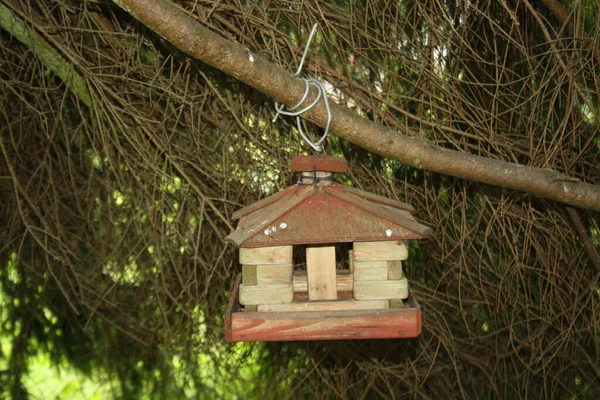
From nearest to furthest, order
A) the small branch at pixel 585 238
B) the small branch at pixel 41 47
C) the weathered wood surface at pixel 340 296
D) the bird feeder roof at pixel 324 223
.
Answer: the bird feeder roof at pixel 324 223 < the weathered wood surface at pixel 340 296 < the small branch at pixel 41 47 < the small branch at pixel 585 238

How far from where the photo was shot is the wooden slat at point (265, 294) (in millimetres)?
1878

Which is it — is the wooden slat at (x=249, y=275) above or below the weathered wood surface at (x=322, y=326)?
above

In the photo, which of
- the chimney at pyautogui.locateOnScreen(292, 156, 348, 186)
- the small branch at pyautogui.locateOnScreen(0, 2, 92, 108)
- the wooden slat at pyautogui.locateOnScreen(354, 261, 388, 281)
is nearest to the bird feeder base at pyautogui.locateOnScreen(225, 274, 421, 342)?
the wooden slat at pyautogui.locateOnScreen(354, 261, 388, 281)

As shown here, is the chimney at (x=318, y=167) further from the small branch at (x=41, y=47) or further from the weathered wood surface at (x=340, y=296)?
the small branch at (x=41, y=47)

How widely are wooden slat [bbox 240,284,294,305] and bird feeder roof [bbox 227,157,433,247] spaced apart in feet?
0.49

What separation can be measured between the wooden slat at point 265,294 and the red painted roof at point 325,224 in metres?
0.15

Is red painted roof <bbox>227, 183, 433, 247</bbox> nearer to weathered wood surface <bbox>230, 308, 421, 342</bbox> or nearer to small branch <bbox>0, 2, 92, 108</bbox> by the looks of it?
weathered wood surface <bbox>230, 308, 421, 342</bbox>

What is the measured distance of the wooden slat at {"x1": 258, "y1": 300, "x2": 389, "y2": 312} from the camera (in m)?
1.88

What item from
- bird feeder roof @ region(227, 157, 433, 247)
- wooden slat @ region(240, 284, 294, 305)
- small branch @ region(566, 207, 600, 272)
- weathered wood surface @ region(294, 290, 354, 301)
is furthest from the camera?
small branch @ region(566, 207, 600, 272)

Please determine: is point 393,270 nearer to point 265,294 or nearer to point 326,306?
point 326,306

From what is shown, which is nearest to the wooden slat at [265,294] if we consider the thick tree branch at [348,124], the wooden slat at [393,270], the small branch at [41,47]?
the wooden slat at [393,270]

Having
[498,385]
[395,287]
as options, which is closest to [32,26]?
[395,287]

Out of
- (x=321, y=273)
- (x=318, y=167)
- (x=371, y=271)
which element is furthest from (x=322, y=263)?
(x=318, y=167)

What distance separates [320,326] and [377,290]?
196 millimetres
